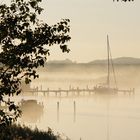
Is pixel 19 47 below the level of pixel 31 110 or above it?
above

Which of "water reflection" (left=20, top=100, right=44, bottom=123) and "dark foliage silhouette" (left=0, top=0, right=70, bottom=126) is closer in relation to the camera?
"dark foliage silhouette" (left=0, top=0, right=70, bottom=126)

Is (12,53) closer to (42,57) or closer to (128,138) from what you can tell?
(42,57)

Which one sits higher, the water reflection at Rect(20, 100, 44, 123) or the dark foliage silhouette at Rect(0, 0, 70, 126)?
the dark foliage silhouette at Rect(0, 0, 70, 126)

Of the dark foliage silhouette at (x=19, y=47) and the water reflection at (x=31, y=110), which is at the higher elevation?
the dark foliage silhouette at (x=19, y=47)

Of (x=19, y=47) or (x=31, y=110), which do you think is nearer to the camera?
(x=19, y=47)

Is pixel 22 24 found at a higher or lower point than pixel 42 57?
higher

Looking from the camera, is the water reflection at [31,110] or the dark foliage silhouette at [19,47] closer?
the dark foliage silhouette at [19,47]

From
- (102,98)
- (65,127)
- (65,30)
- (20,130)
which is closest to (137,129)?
(65,127)

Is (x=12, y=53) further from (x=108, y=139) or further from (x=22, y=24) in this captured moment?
(x=108, y=139)

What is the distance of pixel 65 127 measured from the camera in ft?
247

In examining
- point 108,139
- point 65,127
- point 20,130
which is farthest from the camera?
point 65,127

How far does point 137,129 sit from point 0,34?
6690cm

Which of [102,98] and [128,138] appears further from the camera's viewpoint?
[102,98]

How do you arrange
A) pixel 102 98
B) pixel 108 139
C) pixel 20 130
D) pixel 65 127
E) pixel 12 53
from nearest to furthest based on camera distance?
pixel 12 53 < pixel 20 130 < pixel 108 139 < pixel 65 127 < pixel 102 98
